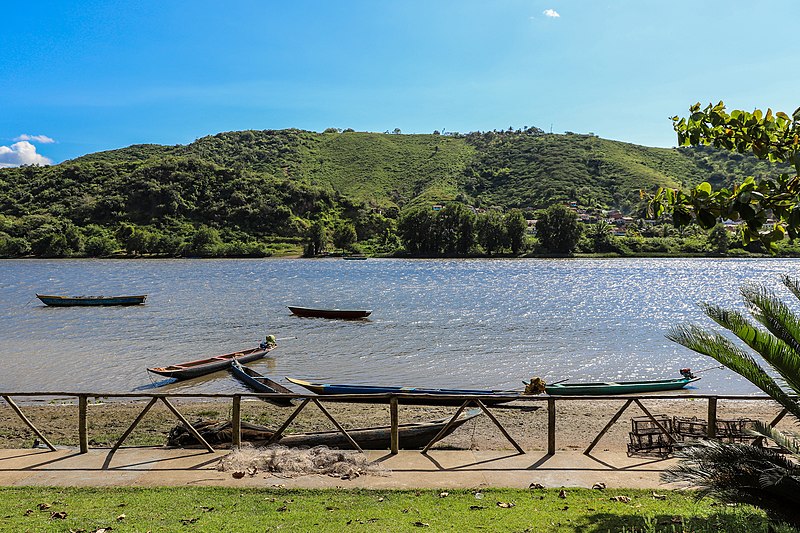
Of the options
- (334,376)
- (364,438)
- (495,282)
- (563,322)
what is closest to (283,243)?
(495,282)

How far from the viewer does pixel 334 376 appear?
87.1ft

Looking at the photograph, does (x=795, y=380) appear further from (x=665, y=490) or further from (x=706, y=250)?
(x=706, y=250)

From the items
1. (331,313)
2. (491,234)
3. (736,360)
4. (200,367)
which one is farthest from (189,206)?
(736,360)

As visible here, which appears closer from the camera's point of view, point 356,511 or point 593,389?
point 356,511

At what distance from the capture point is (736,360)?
688cm

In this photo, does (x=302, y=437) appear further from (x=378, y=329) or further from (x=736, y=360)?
(x=378, y=329)

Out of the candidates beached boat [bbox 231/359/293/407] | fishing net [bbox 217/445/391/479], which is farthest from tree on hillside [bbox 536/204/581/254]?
fishing net [bbox 217/445/391/479]

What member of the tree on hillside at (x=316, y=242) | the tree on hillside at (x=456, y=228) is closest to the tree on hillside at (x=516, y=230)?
the tree on hillside at (x=456, y=228)

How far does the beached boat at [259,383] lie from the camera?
21156 mm

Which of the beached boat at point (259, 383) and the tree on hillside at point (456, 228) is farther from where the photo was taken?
the tree on hillside at point (456, 228)

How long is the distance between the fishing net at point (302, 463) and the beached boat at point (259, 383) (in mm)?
9684

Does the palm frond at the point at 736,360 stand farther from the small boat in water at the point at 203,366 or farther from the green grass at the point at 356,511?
the small boat in water at the point at 203,366

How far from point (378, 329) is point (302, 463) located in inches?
1243

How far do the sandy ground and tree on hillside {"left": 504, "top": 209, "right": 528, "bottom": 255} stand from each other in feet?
349
